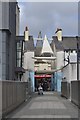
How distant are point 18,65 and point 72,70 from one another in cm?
2523

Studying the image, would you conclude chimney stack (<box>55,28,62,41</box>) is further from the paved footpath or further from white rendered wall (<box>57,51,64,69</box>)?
the paved footpath

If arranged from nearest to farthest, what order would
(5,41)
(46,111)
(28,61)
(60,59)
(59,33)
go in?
(46,111), (5,41), (28,61), (60,59), (59,33)

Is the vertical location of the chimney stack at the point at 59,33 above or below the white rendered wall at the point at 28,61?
above

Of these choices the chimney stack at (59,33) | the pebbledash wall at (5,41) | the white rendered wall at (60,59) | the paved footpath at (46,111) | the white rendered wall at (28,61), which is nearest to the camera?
the paved footpath at (46,111)

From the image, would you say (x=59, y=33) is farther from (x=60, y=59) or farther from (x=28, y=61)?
(x=28, y=61)

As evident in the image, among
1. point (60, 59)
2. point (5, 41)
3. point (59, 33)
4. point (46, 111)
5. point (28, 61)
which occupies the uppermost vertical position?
point (59, 33)

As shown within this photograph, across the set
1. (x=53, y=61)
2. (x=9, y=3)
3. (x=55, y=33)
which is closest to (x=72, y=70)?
(x=9, y=3)

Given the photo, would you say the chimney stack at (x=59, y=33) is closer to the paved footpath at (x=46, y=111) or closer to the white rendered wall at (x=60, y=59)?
the white rendered wall at (x=60, y=59)

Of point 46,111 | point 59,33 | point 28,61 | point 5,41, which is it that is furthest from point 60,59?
point 46,111

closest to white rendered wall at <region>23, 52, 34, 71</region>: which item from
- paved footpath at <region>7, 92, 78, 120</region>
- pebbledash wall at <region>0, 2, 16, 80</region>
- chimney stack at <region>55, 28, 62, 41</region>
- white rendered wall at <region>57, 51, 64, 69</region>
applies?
white rendered wall at <region>57, 51, 64, 69</region>

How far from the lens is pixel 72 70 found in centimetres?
4281

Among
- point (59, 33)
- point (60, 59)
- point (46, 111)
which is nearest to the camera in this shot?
point (46, 111)

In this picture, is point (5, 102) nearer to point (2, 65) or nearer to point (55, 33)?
point (2, 65)

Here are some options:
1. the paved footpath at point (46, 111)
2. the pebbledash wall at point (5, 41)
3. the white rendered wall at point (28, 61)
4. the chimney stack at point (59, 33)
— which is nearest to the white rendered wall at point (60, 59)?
the white rendered wall at point (28, 61)
